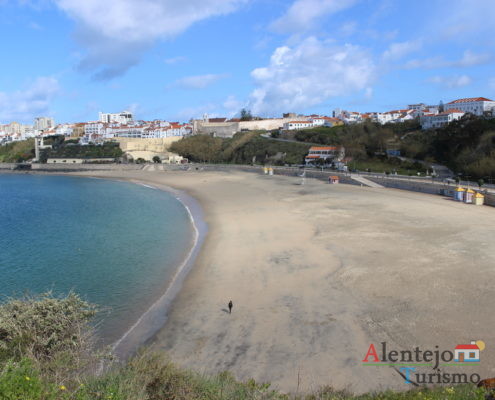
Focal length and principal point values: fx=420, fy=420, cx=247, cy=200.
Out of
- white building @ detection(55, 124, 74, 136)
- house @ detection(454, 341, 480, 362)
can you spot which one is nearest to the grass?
house @ detection(454, 341, 480, 362)

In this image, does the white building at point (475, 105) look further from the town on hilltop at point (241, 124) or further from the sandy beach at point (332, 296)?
the sandy beach at point (332, 296)

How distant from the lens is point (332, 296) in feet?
39.4

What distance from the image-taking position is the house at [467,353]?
327 inches

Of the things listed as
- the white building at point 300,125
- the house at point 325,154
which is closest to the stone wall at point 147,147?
the white building at point 300,125

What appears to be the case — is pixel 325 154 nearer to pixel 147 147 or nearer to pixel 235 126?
pixel 235 126

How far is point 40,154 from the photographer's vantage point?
103812 millimetres

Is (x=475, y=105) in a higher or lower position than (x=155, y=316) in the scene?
higher

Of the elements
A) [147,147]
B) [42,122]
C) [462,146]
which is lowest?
[462,146]

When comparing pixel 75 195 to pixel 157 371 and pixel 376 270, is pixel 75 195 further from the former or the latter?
pixel 157 371

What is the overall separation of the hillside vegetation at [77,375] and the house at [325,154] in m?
51.5

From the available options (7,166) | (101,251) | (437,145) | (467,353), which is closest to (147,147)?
(7,166)

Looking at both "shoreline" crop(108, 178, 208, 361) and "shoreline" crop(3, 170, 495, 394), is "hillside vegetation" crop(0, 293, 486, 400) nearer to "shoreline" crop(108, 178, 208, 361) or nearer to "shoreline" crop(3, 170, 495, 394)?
"shoreline" crop(108, 178, 208, 361)

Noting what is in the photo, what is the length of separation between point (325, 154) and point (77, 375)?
57990 millimetres

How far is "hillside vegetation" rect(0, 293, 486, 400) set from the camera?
5430 millimetres
